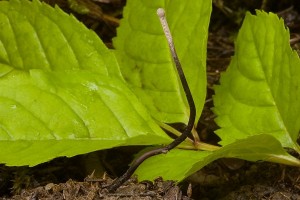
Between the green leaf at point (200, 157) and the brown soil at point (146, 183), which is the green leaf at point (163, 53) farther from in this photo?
the brown soil at point (146, 183)

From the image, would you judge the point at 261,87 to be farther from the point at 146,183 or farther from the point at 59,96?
the point at 59,96

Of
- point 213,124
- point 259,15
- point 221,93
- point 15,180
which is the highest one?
point 259,15

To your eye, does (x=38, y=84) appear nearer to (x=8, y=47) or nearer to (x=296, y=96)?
(x=8, y=47)

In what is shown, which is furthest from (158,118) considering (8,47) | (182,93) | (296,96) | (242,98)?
(8,47)

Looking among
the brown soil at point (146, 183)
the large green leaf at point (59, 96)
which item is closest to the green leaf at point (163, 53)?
the large green leaf at point (59, 96)

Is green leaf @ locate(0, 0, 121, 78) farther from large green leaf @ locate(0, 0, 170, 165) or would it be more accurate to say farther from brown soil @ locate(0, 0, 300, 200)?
brown soil @ locate(0, 0, 300, 200)
